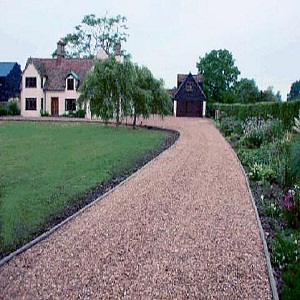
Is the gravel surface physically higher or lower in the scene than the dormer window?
lower

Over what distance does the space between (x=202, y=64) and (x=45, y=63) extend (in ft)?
81.6

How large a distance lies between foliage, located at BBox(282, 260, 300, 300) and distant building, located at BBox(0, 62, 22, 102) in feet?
158

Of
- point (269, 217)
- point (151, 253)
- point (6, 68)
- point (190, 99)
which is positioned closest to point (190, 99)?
point (190, 99)

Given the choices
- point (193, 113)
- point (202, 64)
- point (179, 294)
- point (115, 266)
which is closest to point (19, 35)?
point (115, 266)

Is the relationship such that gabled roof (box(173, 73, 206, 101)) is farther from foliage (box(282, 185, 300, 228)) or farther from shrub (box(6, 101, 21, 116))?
foliage (box(282, 185, 300, 228))

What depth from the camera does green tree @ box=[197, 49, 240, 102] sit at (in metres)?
58.9

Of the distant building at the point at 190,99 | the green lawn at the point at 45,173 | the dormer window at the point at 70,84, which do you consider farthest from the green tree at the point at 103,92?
the distant building at the point at 190,99

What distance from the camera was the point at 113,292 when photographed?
427cm

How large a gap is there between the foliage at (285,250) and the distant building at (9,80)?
47.3m

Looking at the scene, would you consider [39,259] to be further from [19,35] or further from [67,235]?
[19,35]

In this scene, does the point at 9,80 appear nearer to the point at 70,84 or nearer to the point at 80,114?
the point at 70,84

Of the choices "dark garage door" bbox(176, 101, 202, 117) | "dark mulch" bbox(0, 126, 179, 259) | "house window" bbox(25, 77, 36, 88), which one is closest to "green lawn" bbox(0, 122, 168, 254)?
"dark mulch" bbox(0, 126, 179, 259)

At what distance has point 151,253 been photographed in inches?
211

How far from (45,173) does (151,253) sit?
19.7ft
